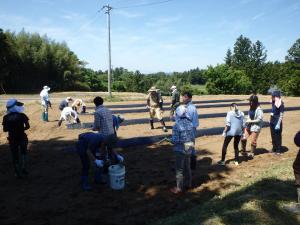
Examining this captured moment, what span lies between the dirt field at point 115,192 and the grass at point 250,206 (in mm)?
516

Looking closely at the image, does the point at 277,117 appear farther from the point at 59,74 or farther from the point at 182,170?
the point at 59,74

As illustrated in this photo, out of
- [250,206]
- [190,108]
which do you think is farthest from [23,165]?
[250,206]

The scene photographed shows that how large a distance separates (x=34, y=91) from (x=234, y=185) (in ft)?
128

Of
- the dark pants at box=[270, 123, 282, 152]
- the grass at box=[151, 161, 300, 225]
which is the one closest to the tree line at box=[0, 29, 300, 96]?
Result: the dark pants at box=[270, 123, 282, 152]

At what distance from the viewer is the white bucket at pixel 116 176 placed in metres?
7.23

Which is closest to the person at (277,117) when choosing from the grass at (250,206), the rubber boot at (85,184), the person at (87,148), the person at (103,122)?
the grass at (250,206)

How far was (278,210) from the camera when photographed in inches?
207

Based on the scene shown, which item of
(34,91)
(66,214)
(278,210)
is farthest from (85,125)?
(34,91)

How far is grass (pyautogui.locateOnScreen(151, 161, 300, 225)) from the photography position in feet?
16.5

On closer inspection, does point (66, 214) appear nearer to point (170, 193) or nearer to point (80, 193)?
point (80, 193)

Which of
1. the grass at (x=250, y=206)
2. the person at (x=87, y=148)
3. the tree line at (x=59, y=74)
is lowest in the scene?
the grass at (x=250, y=206)

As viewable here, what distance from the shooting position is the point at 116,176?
7.25m

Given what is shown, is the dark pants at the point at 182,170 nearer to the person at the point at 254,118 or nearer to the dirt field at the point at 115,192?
the dirt field at the point at 115,192

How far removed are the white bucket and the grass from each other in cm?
173
